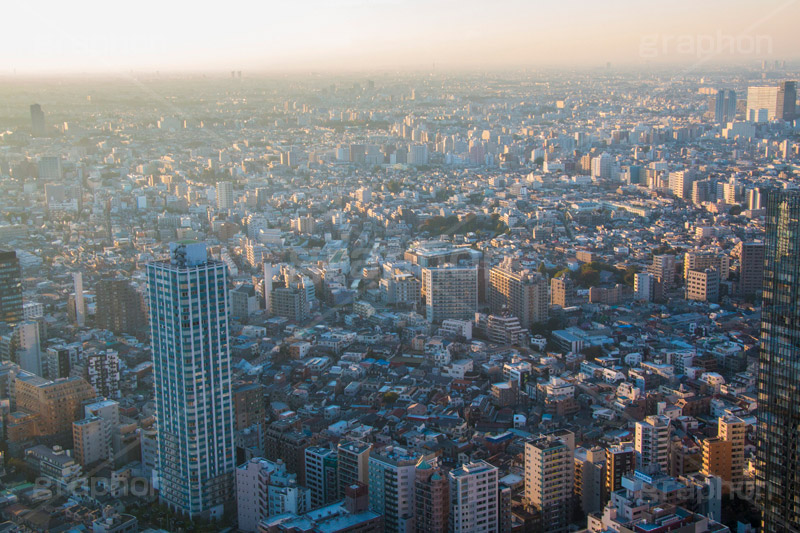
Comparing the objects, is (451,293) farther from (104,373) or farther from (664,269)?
(104,373)

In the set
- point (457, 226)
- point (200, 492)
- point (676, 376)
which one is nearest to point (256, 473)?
point (200, 492)

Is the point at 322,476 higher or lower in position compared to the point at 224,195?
lower

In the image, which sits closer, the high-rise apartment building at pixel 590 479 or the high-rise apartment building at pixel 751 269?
the high-rise apartment building at pixel 590 479

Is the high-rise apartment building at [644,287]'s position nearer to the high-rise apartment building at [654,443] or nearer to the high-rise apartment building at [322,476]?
the high-rise apartment building at [654,443]

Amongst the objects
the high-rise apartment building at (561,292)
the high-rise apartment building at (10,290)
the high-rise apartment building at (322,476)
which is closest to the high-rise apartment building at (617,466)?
the high-rise apartment building at (322,476)

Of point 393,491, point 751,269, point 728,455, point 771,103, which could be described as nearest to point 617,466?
point 728,455

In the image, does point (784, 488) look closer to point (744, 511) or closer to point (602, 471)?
point (744, 511)

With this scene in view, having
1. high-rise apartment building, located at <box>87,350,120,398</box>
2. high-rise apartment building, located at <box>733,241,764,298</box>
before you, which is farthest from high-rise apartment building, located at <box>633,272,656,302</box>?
high-rise apartment building, located at <box>87,350,120,398</box>
